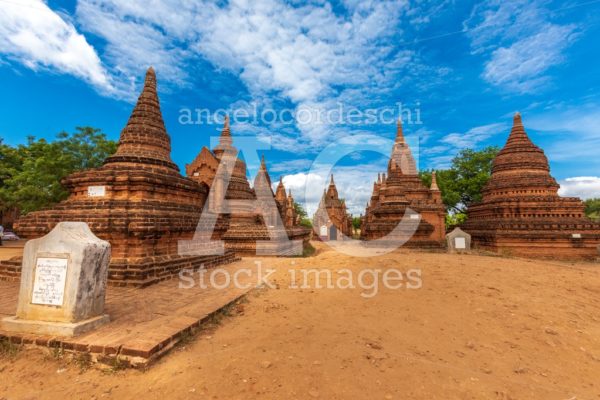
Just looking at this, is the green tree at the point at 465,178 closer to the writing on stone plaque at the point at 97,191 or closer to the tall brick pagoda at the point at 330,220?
the tall brick pagoda at the point at 330,220

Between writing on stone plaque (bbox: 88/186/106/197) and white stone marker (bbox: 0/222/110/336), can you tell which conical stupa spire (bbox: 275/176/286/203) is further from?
white stone marker (bbox: 0/222/110/336)

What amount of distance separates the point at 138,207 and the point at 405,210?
14.3 m

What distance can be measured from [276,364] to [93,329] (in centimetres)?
277

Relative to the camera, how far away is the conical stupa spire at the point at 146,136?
32.0ft

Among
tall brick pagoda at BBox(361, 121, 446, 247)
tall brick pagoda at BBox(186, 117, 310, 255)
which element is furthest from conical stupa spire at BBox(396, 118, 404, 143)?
tall brick pagoda at BBox(186, 117, 310, 255)

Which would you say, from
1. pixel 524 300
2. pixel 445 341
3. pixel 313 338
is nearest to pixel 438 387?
pixel 445 341

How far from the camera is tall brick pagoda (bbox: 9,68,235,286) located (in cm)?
769

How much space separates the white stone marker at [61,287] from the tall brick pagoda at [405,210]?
1529 centimetres

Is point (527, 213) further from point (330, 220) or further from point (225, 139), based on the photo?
point (330, 220)

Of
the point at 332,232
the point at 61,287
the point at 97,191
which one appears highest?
the point at 97,191

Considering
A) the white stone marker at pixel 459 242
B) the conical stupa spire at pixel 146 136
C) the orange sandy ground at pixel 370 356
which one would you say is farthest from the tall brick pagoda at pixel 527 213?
the conical stupa spire at pixel 146 136

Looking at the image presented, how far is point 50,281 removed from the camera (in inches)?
169

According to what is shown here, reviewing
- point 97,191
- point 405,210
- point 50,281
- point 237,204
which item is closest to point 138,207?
point 97,191

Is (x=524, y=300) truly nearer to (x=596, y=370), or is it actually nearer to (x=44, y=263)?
(x=596, y=370)
